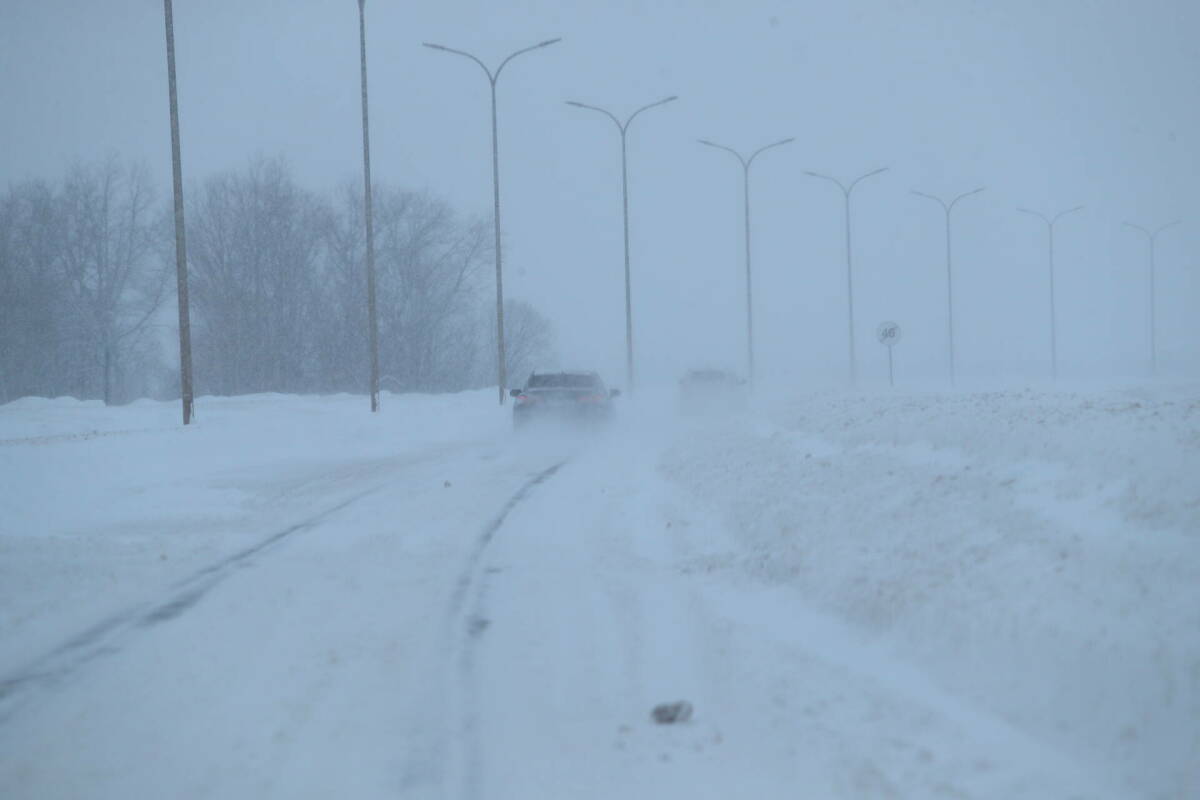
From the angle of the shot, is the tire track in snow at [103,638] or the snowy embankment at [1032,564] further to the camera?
the tire track in snow at [103,638]

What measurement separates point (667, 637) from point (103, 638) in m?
3.49

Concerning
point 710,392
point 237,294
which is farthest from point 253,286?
point 710,392

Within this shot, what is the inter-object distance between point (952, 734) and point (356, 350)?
63813 millimetres

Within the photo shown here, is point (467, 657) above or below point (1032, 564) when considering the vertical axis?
below

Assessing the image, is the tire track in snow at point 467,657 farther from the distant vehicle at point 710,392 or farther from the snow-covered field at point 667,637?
the distant vehicle at point 710,392

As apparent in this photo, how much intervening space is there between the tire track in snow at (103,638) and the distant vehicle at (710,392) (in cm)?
2872

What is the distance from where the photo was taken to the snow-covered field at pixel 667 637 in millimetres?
4629

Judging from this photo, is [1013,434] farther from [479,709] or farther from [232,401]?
[232,401]

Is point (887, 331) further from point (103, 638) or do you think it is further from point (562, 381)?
point (103, 638)

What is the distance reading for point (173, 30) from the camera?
23766mm

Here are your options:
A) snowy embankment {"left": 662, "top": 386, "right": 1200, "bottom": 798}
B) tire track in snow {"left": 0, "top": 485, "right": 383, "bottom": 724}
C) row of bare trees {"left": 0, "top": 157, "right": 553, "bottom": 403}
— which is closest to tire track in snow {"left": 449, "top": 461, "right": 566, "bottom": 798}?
tire track in snow {"left": 0, "top": 485, "right": 383, "bottom": 724}

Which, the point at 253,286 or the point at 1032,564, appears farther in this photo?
the point at 253,286

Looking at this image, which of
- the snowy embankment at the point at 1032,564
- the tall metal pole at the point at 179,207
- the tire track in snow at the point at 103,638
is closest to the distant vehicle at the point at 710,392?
the tall metal pole at the point at 179,207

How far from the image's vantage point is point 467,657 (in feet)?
21.0
